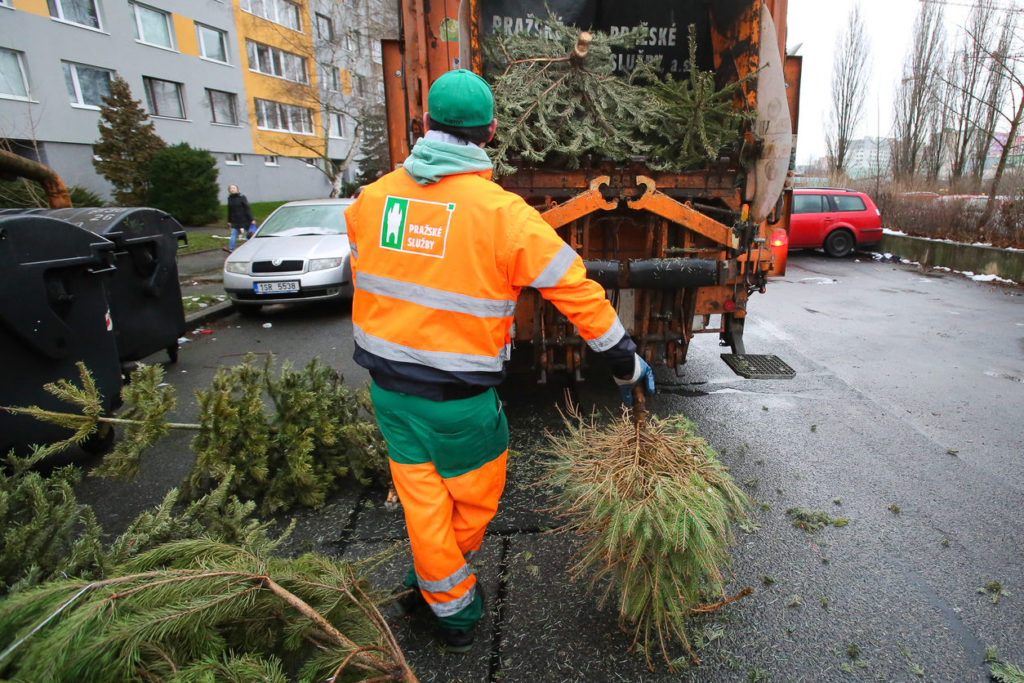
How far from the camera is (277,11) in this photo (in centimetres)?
2889

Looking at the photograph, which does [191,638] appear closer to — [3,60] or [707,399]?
[707,399]

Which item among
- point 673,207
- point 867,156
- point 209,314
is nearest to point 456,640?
point 673,207

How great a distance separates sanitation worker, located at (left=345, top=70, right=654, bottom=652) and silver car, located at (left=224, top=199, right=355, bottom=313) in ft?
18.9

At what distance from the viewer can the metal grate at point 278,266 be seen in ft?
24.8

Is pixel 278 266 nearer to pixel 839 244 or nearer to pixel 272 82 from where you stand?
pixel 839 244

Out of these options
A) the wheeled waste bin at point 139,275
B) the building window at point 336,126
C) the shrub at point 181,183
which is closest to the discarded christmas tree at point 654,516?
the wheeled waste bin at point 139,275

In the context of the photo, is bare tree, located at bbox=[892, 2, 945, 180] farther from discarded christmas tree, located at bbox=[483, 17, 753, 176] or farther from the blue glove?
the blue glove

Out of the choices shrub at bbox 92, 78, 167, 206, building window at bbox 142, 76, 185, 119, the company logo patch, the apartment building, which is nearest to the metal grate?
the company logo patch

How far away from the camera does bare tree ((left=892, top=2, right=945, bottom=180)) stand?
20.7 meters

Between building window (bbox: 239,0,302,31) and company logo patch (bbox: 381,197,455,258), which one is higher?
building window (bbox: 239,0,302,31)

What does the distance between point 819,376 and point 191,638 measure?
210 inches

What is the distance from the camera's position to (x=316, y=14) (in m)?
30.1

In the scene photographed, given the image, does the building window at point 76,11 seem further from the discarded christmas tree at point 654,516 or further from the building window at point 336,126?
the discarded christmas tree at point 654,516

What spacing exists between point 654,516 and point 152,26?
28097 millimetres
